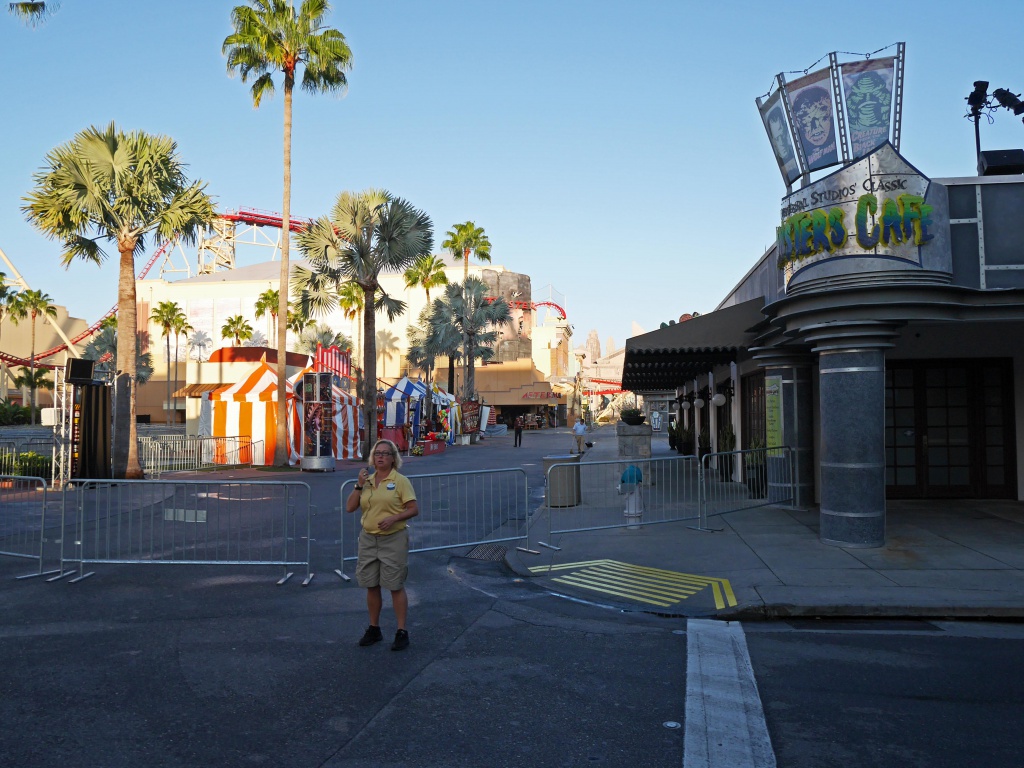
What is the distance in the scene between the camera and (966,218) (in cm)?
984

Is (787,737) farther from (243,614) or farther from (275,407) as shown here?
(275,407)

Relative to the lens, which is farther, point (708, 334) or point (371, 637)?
point (708, 334)

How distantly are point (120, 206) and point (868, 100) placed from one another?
18520 mm

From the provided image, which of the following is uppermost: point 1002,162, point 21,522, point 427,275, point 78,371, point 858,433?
point 427,275

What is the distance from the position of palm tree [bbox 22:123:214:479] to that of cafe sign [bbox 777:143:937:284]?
1772cm

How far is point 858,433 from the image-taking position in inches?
386

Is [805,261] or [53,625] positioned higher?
[805,261]

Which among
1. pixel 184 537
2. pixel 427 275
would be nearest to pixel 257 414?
pixel 184 537

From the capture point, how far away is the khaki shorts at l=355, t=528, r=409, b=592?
6098 mm

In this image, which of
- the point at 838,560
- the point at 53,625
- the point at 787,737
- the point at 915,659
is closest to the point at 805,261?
the point at 838,560

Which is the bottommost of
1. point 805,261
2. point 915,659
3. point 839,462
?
point 915,659

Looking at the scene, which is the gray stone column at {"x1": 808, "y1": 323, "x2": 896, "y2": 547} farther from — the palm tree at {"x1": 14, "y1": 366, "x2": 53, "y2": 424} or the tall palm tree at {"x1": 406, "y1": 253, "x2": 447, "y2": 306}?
the palm tree at {"x1": 14, "y1": 366, "x2": 53, "y2": 424}

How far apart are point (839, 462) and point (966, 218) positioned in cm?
340

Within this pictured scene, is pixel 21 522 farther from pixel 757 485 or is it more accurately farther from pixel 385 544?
pixel 757 485
